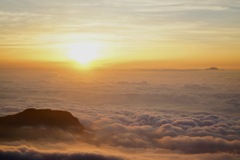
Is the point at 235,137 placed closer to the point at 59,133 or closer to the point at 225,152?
the point at 225,152

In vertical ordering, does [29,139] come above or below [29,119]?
below

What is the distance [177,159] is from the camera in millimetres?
99000

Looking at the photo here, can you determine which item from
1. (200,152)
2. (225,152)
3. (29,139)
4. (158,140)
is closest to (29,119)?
(29,139)

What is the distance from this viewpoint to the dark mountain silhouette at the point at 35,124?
330ft

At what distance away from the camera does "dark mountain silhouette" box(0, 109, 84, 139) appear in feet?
330

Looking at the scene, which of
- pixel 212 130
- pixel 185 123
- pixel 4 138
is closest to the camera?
pixel 4 138

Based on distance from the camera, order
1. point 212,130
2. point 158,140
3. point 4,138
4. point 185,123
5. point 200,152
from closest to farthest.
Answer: point 4,138
point 200,152
point 158,140
point 212,130
point 185,123

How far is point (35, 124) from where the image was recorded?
343ft

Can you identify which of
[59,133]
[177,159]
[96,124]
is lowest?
[177,159]

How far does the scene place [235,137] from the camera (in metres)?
123

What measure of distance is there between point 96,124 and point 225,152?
52.2m

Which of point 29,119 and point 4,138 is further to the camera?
point 29,119

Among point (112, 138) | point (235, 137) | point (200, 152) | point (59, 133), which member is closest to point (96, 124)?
point (112, 138)

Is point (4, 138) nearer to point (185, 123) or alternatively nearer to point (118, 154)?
point (118, 154)
